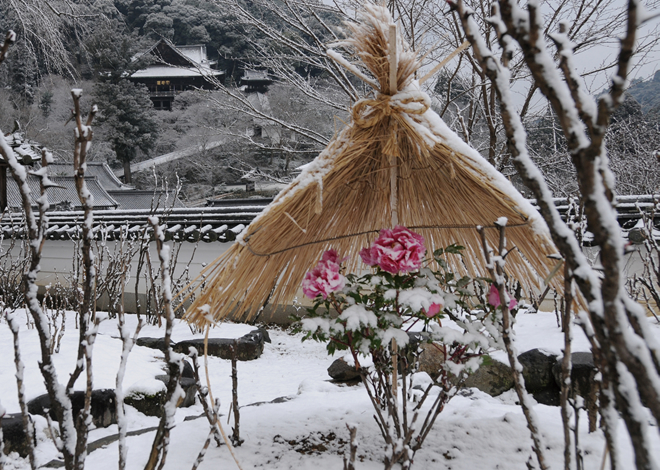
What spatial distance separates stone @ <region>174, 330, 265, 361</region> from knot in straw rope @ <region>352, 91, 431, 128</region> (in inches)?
141

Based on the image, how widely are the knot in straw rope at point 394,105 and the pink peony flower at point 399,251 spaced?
48cm

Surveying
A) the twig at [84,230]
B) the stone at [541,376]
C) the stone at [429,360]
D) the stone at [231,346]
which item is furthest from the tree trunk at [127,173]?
the twig at [84,230]

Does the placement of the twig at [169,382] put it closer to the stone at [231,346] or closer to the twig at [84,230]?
the twig at [84,230]

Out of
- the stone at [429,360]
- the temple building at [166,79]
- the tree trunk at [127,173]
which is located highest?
the temple building at [166,79]

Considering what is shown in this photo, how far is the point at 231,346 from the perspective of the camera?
198 inches

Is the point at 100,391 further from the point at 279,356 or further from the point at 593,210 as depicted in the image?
the point at 593,210

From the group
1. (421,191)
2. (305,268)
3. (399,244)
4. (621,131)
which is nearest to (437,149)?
(399,244)

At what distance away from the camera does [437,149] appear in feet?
5.48

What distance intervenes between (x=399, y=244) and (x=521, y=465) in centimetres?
112

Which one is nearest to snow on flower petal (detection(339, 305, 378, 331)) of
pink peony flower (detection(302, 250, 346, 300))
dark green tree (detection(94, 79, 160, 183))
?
pink peony flower (detection(302, 250, 346, 300))

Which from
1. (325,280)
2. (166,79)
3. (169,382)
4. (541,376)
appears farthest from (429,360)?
(166,79)

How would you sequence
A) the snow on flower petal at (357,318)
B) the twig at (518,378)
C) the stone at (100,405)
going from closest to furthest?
the twig at (518,378), the snow on flower petal at (357,318), the stone at (100,405)

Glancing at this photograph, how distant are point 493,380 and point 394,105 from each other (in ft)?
9.36

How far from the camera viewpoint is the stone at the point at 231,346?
483 centimetres
